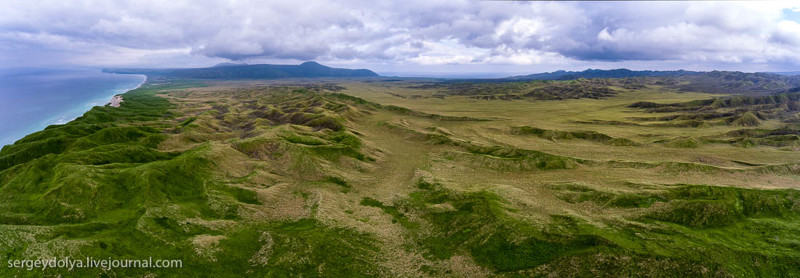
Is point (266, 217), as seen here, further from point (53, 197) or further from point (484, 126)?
point (484, 126)

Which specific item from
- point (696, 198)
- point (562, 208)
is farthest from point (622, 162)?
point (562, 208)

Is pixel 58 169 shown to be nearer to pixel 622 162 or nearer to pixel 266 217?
pixel 266 217

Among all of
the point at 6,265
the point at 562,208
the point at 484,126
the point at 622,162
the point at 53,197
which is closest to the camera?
the point at 6,265

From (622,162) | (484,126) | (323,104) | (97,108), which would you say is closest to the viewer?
(622,162)

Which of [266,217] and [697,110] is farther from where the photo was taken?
[697,110]

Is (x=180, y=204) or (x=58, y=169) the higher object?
(x=58, y=169)

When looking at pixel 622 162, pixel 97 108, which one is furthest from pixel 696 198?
pixel 97 108

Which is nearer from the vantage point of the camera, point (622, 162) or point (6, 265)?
point (6, 265)

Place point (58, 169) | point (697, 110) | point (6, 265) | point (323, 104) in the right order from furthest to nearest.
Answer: point (323, 104) → point (697, 110) → point (58, 169) → point (6, 265)

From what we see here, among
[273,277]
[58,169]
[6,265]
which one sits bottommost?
Result: [273,277]
